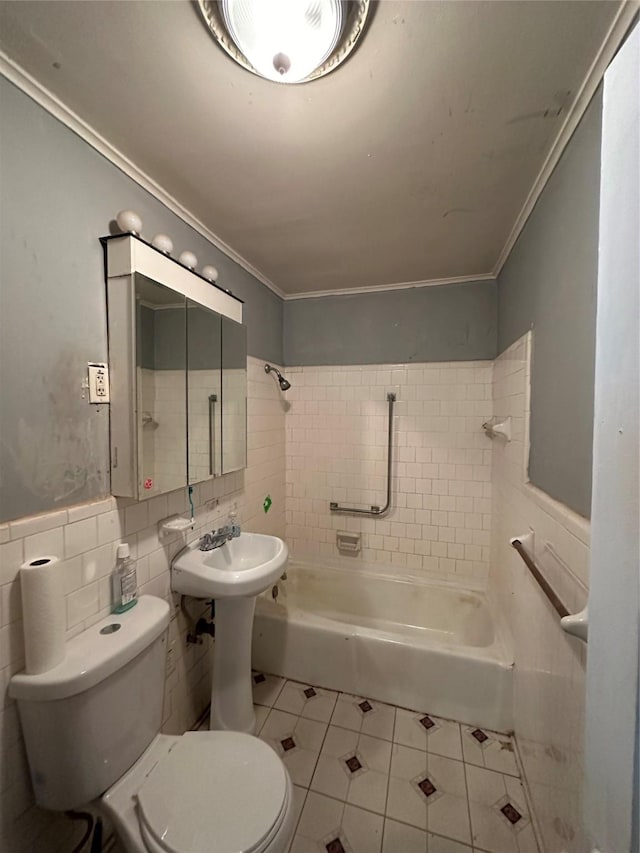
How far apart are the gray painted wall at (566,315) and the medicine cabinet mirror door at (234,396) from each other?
1.43m

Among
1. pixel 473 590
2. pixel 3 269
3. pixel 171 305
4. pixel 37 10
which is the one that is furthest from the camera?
pixel 473 590

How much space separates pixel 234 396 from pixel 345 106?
1304mm

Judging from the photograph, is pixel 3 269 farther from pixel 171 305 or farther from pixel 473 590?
pixel 473 590

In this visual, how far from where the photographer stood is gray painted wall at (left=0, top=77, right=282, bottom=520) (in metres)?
0.85

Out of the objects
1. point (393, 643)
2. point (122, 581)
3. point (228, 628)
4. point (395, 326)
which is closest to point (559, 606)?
point (393, 643)

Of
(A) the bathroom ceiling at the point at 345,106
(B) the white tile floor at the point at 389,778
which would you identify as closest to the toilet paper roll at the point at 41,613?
(B) the white tile floor at the point at 389,778

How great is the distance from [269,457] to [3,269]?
1681 mm

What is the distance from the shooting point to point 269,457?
7.64 ft

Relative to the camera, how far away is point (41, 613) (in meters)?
0.85

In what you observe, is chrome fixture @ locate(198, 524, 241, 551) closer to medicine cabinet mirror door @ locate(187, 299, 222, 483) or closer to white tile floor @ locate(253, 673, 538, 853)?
medicine cabinet mirror door @ locate(187, 299, 222, 483)

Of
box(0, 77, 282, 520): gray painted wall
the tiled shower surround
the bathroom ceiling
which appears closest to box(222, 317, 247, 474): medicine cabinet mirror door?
the tiled shower surround

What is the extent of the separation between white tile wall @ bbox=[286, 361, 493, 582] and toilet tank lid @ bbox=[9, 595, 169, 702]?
149 cm

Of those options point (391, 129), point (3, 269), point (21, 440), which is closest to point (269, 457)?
point (21, 440)

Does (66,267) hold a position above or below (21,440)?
above
